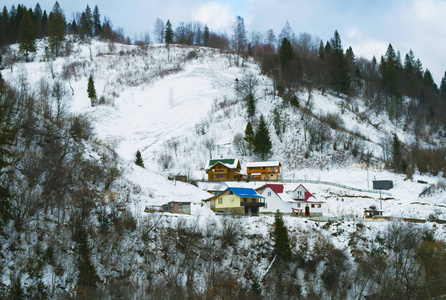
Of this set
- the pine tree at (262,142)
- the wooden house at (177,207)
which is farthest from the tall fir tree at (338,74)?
the wooden house at (177,207)

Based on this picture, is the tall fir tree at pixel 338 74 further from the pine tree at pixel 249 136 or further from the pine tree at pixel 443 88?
the pine tree at pixel 443 88

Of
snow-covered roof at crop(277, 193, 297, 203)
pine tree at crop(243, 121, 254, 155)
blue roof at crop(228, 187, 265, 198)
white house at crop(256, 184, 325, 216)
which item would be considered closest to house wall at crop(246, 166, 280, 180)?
pine tree at crop(243, 121, 254, 155)

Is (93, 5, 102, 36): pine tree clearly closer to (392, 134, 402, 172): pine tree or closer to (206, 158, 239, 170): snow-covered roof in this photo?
(206, 158, 239, 170): snow-covered roof

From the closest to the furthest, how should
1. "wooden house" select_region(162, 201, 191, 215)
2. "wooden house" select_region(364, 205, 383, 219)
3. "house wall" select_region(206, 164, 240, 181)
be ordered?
"wooden house" select_region(162, 201, 191, 215) → "wooden house" select_region(364, 205, 383, 219) → "house wall" select_region(206, 164, 240, 181)

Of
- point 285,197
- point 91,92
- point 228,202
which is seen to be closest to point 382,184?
point 285,197

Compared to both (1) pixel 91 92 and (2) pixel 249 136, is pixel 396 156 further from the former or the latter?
(1) pixel 91 92
